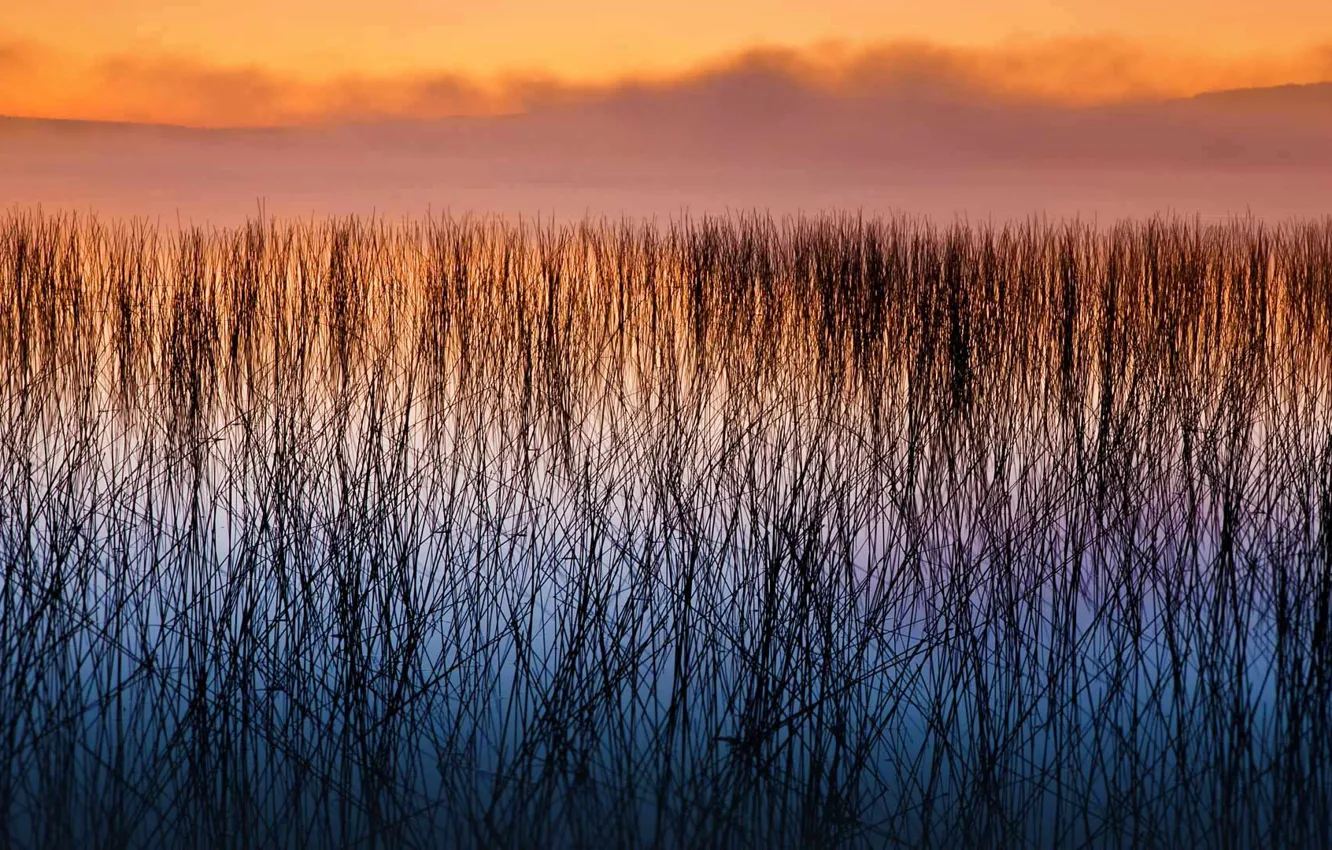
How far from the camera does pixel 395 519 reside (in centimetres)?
316

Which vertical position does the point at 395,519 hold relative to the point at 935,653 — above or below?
above

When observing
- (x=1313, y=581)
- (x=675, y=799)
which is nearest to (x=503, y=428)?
(x=675, y=799)

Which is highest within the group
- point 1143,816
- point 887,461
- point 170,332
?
point 170,332

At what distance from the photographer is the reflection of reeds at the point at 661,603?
225cm

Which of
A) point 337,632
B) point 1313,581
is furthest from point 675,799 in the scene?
point 1313,581

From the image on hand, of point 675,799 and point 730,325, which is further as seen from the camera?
point 730,325

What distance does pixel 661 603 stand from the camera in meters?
2.85

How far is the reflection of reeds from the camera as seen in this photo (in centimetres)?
225

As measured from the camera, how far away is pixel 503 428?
4.31 metres

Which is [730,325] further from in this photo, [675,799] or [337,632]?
[675,799]

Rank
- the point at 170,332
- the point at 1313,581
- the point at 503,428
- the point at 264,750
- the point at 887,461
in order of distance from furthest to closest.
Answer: the point at 170,332, the point at 503,428, the point at 887,461, the point at 1313,581, the point at 264,750

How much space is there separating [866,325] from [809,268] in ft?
3.70

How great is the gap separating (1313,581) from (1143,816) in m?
1.06

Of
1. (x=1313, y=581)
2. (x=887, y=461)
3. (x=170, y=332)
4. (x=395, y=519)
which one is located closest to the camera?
(x=1313, y=581)
